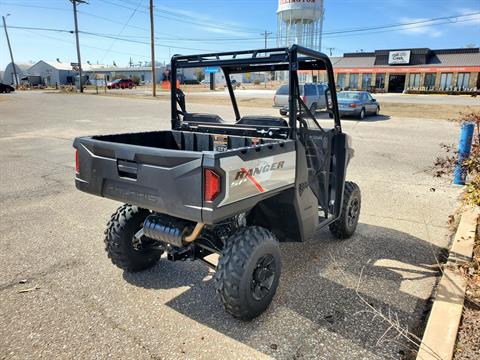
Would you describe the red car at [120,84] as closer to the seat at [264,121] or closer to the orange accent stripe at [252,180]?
the seat at [264,121]

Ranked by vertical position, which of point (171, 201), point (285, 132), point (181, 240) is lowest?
point (181, 240)

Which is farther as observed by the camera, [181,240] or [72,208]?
[72,208]

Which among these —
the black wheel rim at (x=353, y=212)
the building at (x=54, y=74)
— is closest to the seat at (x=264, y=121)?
the black wheel rim at (x=353, y=212)

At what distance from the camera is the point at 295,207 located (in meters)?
3.30

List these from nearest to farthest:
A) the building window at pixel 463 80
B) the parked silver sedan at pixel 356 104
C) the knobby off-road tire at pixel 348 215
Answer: the knobby off-road tire at pixel 348 215, the parked silver sedan at pixel 356 104, the building window at pixel 463 80

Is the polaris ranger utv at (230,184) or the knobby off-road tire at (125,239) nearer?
the polaris ranger utv at (230,184)

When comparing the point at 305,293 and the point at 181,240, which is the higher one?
the point at 181,240

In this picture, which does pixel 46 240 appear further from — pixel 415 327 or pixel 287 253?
pixel 415 327

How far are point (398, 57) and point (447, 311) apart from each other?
57684 millimetres

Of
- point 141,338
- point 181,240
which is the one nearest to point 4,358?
point 141,338

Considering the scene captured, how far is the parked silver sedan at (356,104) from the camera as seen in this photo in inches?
746

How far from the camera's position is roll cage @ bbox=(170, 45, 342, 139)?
3.19 m

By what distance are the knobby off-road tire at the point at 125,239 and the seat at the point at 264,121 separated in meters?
1.32

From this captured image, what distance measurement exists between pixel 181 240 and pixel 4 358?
4.60ft
